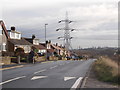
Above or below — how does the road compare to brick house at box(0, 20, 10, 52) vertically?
below

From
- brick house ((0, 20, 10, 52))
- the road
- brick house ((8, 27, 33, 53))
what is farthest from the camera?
brick house ((8, 27, 33, 53))

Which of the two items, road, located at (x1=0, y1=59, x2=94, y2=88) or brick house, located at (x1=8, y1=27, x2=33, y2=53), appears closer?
road, located at (x1=0, y1=59, x2=94, y2=88)

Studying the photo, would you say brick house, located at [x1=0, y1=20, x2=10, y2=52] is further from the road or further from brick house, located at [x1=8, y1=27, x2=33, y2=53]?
the road

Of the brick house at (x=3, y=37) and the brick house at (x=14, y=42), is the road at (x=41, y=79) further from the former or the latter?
the brick house at (x=14, y=42)

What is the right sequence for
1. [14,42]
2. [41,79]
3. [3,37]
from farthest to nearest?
[14,42] < [3,37] < [41,79]

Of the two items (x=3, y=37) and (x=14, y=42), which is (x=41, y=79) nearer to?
(x=3, y=37)

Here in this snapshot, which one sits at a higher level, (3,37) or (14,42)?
(3,37)

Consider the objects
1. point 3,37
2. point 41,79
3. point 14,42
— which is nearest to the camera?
point 41,79

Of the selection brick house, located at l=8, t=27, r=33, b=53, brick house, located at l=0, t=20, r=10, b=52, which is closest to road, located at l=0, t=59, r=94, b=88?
brick house, located at l=0, t=20, r=10, b=52

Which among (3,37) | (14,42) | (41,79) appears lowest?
(41,79)

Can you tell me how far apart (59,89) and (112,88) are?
2.51m

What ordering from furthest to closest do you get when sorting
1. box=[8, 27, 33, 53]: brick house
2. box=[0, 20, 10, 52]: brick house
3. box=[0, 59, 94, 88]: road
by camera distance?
box=[8, 27, 33, 53]: brick house → box=[0, 20, 10, 52]: brick house → box=[0, 59, 94, 88]: road

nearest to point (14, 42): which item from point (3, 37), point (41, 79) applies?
point (3, 37)

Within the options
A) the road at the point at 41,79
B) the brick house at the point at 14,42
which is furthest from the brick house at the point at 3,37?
the road at the point at 41,79
